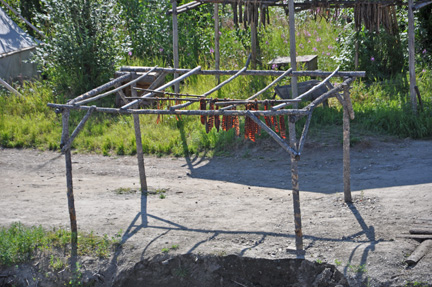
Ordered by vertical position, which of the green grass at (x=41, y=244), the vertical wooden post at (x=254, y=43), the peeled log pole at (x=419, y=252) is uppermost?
the vertical wooden post at (x=254, y=43)

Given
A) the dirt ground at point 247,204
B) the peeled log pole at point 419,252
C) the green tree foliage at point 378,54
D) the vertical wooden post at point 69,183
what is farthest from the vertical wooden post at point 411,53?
the vertical wooden post at point 69,183

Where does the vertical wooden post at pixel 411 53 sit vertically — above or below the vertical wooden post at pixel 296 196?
above

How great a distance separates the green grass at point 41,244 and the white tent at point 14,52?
7444 mm

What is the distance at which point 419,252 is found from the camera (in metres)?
5.21

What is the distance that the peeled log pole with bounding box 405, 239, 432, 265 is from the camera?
5105 millimetres

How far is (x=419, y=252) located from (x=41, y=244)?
4000 mm

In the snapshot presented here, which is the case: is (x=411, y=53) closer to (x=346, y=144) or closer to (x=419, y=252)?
(x=346, y=144)

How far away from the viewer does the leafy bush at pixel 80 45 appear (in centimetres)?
1146

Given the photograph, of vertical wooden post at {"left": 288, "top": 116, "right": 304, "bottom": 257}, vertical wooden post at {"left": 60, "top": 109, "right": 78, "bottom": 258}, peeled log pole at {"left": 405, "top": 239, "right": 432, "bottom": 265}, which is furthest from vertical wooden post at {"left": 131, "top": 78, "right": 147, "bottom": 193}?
peeled log pole at {"left": 405, "top": 239, "right": 432, "bottom": 265}

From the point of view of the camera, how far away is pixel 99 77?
1171cm

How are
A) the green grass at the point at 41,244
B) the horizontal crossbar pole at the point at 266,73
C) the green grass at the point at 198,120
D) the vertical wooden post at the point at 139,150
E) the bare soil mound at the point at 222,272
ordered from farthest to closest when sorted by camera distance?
the green grass at the point at 198,120
the vertical wooden post at the point at 139,150
the horizontal crossbar pole at the point at 266,73
the green grass at the point at 41,244
the bare soil mound at the point at 222,272

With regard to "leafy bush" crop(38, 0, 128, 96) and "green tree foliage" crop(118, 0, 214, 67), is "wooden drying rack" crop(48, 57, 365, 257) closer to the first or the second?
"leafy bush" crop(38, 0, 128, 96)

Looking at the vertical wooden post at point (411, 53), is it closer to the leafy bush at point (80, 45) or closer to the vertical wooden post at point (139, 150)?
the vertical wooden post at point (139, 150)

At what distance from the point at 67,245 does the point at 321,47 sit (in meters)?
8.91
